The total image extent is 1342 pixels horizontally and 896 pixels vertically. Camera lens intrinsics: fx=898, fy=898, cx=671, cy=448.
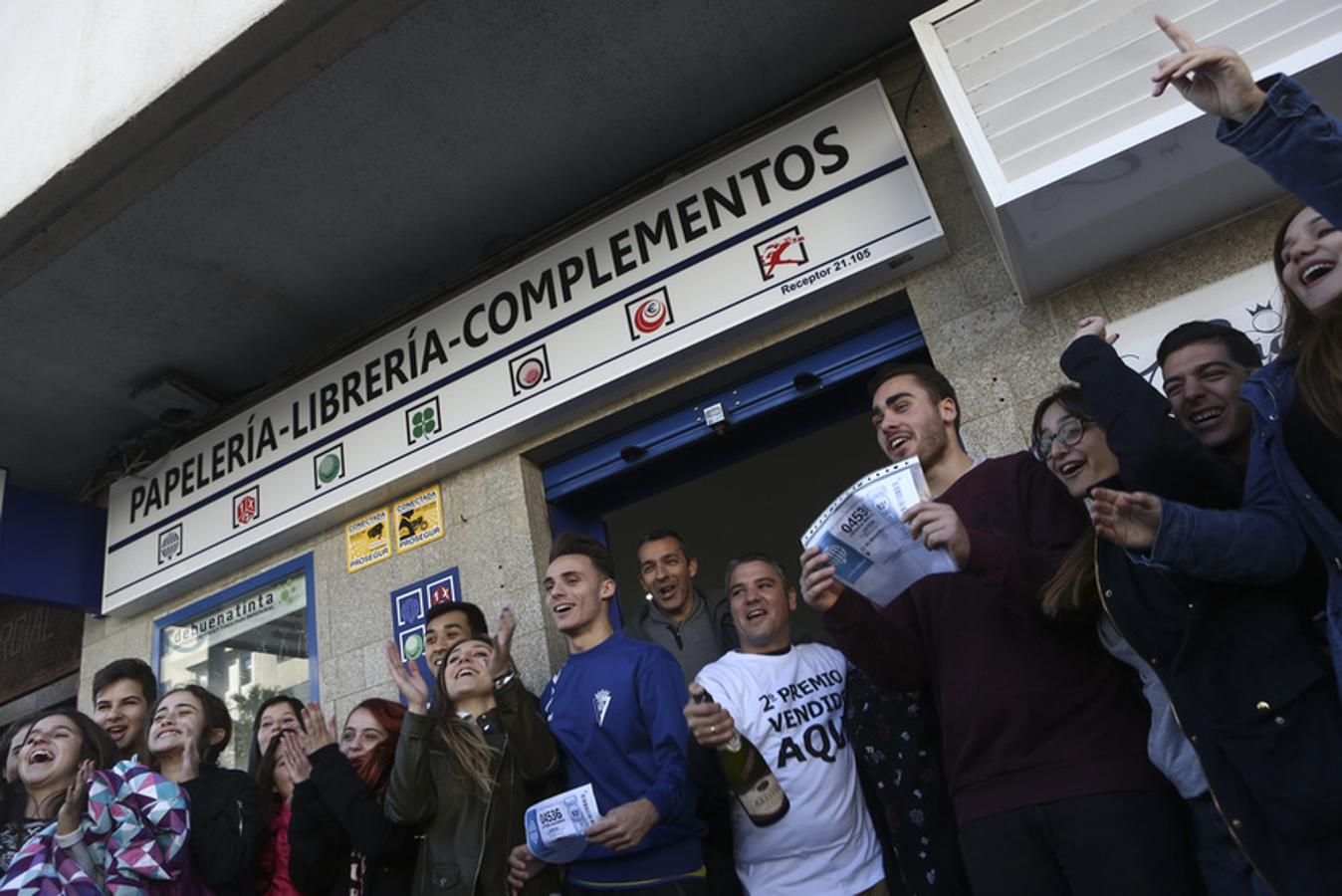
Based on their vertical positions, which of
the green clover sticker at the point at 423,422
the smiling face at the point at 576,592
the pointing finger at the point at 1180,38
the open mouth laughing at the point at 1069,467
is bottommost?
the open mouth laughing at the point at 1069,467

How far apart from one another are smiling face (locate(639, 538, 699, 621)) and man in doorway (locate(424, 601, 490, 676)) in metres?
0.67

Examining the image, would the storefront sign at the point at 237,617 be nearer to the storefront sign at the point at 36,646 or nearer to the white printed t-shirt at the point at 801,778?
the storefront sign at the point at 36,646

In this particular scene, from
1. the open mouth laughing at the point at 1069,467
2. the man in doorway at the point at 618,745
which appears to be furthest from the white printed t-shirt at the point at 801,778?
the open mouth laughing at the point at 1069,467

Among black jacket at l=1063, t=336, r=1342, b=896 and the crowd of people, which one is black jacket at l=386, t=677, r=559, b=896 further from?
black jacket at l=1063, t=336, r=1342, b=896

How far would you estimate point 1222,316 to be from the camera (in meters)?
2.93

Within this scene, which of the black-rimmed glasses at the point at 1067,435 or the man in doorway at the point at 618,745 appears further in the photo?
the man in doorway at the point at 618,745

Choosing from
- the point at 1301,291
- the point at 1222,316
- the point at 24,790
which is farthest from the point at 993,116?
the point at 24,790

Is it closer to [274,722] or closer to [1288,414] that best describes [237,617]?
[274,722]

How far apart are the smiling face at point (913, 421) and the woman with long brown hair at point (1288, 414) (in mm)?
770

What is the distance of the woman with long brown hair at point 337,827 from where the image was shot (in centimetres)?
264

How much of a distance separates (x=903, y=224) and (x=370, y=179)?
7.63 ft

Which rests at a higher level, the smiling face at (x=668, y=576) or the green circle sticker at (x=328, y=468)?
the green circle sticker at (x=328, y=468)

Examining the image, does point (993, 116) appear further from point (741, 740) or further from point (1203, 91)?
point (741, 740)

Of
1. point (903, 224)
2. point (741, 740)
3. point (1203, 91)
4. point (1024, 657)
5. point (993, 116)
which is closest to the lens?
point (1203, 91)
